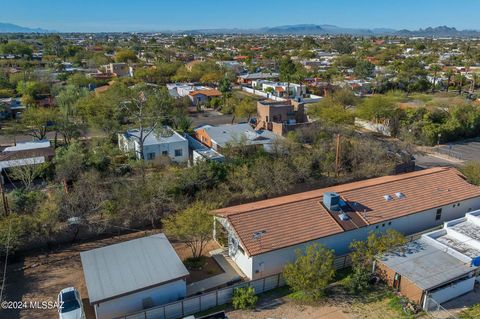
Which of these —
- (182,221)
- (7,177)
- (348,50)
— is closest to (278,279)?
(182,221)

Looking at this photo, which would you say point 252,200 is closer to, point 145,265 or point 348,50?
point 145,265

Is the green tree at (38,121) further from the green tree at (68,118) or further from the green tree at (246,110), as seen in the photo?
the green tree at (246,110)

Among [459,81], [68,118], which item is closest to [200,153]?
[68,118]

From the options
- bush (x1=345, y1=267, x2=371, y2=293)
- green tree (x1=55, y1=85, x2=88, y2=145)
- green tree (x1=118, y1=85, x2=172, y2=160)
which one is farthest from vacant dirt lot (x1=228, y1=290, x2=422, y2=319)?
green tree (x1=55, y1=85, x2=88, y2=145)

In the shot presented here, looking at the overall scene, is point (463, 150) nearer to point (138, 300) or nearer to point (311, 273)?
point (311, 273)

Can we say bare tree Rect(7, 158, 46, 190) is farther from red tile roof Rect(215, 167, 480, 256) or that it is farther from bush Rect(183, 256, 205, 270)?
red tile roof Rect(215, 167, 480, 256)

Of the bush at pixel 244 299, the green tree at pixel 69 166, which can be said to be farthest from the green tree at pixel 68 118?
the bush at pixel 244 299
